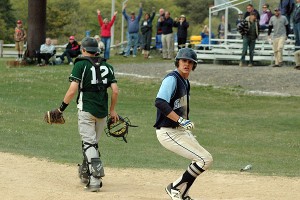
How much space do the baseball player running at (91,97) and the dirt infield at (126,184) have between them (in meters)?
0.33

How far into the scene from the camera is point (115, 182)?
11109 mm

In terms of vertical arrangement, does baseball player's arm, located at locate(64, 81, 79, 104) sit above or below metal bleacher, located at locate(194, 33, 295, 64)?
below

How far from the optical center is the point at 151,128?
58.2ft

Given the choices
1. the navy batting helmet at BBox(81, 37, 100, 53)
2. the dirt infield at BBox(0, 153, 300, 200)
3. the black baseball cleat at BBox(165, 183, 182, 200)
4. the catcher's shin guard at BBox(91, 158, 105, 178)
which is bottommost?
the dirt infield at BBox(0, 153, 300, 200)

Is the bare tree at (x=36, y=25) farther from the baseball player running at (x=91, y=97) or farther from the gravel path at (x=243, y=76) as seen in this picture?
the baseball player running at (x=91, y=97)

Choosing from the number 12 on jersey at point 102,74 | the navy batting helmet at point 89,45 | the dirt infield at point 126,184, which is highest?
the navy batting helmet at point 89,45

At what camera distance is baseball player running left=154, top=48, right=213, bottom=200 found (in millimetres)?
9258

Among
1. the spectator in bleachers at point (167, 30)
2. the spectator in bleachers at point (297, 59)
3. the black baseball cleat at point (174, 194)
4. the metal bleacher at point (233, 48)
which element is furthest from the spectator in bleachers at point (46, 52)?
the black baseball cleat at point (174, 194)

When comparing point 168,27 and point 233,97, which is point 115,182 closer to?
point 233,97

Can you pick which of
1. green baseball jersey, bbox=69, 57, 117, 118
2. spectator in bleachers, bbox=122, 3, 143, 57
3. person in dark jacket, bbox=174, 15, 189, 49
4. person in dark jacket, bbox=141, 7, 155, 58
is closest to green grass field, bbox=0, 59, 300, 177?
green baseball jersey, bbox=69, 57, 117, 118

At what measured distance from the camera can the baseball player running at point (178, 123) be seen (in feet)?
30.4

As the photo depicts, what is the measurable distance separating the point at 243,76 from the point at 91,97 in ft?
53.9

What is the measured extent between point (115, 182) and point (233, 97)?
12.8 meters

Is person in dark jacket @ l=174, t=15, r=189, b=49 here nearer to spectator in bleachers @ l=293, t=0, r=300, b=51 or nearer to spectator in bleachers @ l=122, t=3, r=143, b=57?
spectator in bleachers @ l=122, t=3, r=143, b=57
